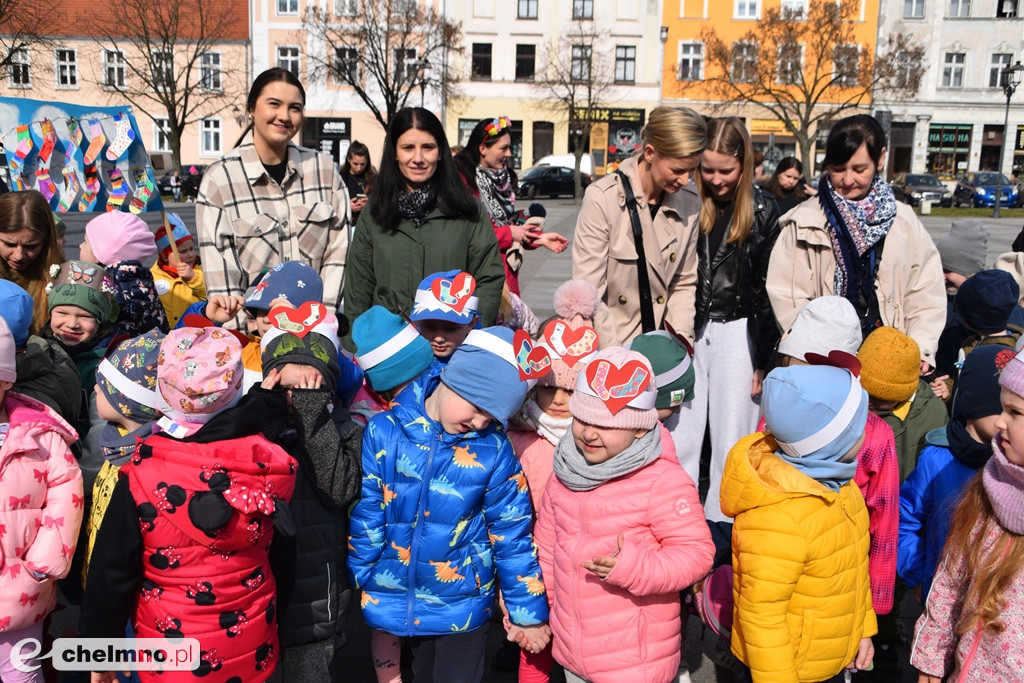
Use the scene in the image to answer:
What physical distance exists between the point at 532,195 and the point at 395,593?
33177mm

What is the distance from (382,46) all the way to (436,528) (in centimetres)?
4108

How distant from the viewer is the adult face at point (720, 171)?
3.99 m

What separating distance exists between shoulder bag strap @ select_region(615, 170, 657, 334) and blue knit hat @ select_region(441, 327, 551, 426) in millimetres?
1320

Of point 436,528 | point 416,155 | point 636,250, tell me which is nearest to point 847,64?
point 636,250

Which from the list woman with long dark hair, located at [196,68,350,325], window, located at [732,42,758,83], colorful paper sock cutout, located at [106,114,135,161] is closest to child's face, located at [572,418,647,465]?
woman with long dark hair, located at [196,68,350,325]

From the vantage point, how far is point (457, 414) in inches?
109

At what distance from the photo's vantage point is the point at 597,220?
398 cm

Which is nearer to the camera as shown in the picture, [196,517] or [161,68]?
[196,517]

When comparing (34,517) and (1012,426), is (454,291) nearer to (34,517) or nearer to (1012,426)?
(34,517)

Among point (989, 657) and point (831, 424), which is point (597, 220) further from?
point (989, 657)

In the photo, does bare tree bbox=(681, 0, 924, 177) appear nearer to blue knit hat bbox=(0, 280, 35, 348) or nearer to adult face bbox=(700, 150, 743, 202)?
adult face bbox=(700, 150, 743, 202)

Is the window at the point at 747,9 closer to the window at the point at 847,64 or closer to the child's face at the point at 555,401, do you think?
the window at the point at 847,64

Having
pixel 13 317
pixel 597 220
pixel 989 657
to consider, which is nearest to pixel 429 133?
pixel 597 220

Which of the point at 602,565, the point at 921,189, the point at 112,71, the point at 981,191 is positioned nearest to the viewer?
the point at 602,565
